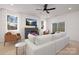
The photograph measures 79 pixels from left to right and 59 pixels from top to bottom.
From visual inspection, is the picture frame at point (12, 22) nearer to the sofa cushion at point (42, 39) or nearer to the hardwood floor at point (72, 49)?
the sofa cushion at point (42, 39)

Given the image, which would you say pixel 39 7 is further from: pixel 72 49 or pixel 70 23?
pixel 72 49

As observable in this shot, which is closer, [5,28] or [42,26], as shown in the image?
[5,28]

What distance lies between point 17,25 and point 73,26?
1.37 meters

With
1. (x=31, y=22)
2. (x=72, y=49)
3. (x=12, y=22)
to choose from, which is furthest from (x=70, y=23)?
(x=12, y=22)

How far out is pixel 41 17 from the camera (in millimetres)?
2430

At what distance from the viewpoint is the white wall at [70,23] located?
231 centimetres

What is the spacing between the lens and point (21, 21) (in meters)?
2.33

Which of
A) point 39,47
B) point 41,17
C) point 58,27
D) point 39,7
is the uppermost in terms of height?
point 39,7

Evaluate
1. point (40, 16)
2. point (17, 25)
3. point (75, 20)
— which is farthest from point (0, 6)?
point (75, 20)

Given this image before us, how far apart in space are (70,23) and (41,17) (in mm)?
745

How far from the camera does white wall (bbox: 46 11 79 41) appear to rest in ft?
7.57

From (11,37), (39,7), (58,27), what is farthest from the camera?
(58,27)

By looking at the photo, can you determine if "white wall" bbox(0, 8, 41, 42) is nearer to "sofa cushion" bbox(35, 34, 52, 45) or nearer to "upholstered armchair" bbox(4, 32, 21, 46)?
"upholstered armchair" bbox(4, 32, 21, 46)
